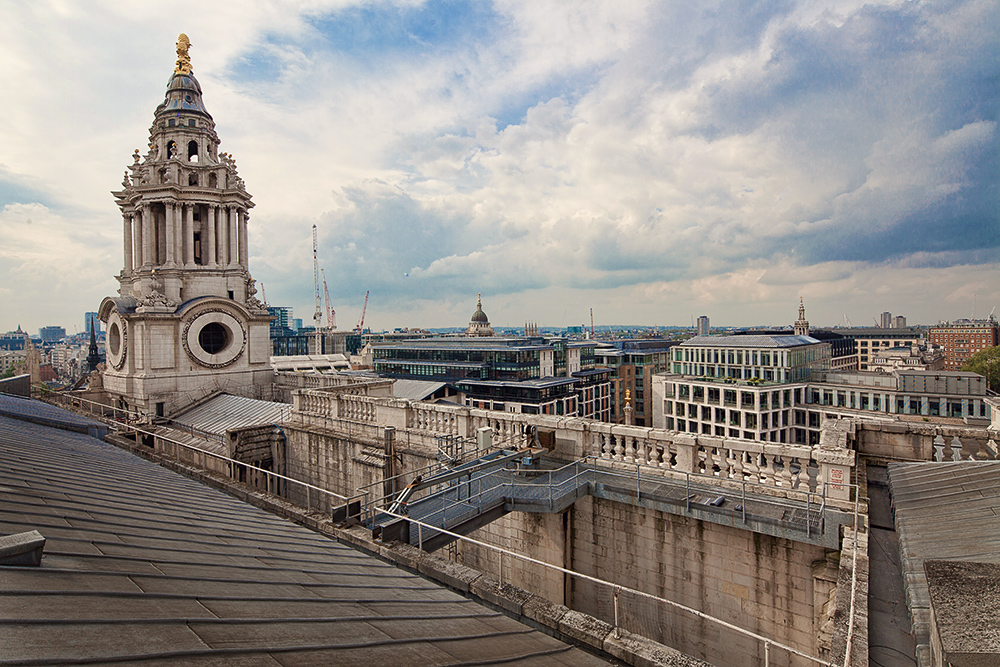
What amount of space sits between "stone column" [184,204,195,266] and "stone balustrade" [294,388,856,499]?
19.4 m

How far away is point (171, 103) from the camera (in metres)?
32.6

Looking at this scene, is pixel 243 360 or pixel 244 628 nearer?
pixel 244 628

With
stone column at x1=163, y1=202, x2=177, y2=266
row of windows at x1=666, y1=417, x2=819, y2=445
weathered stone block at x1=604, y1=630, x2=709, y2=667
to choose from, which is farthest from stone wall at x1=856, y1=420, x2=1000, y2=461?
row of windows at x1=666, y1=417, x2=819, y2=445

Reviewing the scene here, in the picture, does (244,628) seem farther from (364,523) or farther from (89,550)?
(364,523)

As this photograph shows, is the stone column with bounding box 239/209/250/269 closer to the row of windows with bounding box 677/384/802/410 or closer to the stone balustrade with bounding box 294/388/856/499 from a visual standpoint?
the stone balustrade with bounding box 294/388/856/499

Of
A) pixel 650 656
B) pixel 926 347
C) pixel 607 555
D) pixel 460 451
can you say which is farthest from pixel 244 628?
pixel 926 347

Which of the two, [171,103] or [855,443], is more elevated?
[171,103]

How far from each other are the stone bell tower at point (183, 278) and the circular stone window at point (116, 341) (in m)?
0.07

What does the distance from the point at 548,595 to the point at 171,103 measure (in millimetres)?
36201

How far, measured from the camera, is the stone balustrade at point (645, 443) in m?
10.9

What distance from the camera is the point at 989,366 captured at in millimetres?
94812

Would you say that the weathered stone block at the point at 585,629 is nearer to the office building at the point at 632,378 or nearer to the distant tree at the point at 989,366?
the office building at the point at 632,378

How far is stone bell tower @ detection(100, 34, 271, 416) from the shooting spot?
29.5 m

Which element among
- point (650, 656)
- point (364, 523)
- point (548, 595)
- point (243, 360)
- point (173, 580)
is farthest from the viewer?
point (243, 360)
